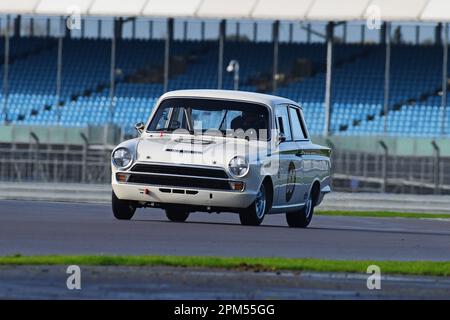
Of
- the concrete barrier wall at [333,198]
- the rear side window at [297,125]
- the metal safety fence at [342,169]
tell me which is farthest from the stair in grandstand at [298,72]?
the rear side window at [297,125]

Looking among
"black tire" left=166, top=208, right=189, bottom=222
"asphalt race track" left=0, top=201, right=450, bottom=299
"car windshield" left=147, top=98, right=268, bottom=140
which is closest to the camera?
"asphalt race track" left=0, top=201, right=450, bottom=299

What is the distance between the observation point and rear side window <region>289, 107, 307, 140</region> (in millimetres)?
20516

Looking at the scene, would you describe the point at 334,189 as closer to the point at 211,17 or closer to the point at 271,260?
the point at 211,17

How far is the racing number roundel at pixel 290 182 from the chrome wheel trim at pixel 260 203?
2.02 feet

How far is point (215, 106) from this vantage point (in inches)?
762

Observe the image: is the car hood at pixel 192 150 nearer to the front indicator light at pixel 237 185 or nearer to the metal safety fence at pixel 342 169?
the front indicator light at pixel 237 185

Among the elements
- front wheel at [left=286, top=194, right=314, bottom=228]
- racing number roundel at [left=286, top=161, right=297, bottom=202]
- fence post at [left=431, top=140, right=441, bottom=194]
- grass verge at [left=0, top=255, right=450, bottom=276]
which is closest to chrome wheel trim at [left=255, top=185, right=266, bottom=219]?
racing number roundel at [left=286, top=161, right=297, bottom=202]

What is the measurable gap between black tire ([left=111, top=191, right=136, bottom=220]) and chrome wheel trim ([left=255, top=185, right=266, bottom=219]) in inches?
63.0

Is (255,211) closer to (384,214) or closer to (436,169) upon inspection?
(384,214)

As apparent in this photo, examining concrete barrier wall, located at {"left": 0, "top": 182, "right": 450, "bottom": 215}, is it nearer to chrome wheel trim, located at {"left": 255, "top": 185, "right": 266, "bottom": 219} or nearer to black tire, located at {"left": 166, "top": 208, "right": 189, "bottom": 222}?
black tire, located at {"left": 166, "top": 208, "right": 189, "bottom": 222}

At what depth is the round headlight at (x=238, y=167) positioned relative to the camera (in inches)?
713
